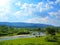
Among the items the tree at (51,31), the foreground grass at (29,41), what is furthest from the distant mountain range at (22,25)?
the foreground grass at (29,41)

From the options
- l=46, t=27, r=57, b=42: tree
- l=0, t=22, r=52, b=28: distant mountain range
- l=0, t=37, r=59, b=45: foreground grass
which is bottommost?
l=0, t=37, r=59, b=45: foreground grass

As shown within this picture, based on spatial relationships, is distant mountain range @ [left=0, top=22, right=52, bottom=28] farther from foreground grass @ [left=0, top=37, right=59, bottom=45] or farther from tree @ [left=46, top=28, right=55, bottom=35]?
foreground grass @ [left=0, top=37, right=59, bottom=45]

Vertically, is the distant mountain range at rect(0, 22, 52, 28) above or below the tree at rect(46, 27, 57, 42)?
above

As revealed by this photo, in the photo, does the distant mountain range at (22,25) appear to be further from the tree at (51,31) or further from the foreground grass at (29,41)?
the foreground grass at (29,41)

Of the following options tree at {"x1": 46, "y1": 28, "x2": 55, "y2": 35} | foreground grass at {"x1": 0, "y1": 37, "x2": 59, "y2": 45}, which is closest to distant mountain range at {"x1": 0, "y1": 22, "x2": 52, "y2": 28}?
tree at {"x1": 46, "y1": 28, "x2": 55, "y2": 35}

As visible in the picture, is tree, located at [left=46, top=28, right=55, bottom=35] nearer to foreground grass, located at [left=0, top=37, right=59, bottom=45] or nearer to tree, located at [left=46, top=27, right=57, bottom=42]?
tree, located at [left=46, top=27, right=57, bottom=42]

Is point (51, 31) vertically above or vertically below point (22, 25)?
below

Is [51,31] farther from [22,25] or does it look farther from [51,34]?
[22,25]

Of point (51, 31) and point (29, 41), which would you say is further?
point (51, 31)

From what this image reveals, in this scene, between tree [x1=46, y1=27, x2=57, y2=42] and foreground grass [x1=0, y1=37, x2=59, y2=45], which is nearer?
foreground grass [x1=0, y1=37, x2=59, y2=45]

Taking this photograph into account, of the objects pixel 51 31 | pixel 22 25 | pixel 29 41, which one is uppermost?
pixel 22 25

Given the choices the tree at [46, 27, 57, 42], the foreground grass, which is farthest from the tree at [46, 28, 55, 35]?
the foreground grass

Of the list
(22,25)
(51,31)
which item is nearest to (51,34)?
(51,31)

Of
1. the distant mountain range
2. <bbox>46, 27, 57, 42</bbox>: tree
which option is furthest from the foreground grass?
the distant mountain range
